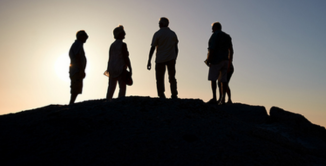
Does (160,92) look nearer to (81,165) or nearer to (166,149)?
(166,149)

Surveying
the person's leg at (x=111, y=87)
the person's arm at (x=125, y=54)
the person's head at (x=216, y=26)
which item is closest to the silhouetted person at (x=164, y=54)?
the person's arm at (x=125, y=54)

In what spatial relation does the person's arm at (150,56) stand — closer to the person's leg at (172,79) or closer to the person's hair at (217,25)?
the person's leg at (172,79)

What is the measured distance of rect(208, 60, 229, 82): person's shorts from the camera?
8922 mm

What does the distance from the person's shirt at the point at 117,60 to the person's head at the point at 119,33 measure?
0.11 metres

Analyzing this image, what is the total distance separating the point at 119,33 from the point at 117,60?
68 centimetres

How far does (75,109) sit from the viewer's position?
21.6 feet

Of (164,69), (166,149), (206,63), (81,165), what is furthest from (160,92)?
(81,165)

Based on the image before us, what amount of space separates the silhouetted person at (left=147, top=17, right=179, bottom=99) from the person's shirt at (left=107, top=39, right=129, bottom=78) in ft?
2.61

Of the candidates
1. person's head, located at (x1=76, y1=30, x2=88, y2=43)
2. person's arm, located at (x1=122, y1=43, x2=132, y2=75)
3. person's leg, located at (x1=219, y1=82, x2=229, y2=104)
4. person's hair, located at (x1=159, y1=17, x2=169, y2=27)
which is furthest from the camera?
person's leg, located at (x1=219, y1=82, x2=229, y2=104)

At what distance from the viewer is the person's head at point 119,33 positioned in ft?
26.3

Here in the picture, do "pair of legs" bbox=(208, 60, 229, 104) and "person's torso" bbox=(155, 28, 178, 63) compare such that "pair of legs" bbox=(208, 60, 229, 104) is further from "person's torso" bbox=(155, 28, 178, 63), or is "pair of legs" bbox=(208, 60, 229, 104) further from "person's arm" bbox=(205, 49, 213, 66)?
"person's torso" bbox=(155, 28, 178, 63)

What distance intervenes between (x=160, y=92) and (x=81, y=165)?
4480 millimetres

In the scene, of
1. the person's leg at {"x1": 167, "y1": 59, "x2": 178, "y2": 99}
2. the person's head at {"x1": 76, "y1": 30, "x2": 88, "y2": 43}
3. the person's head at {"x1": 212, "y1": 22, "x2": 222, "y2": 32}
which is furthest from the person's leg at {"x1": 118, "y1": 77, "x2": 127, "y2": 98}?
the person's head at {"x1": 212, "y1": 22, "x2": 222, "y2": 32}

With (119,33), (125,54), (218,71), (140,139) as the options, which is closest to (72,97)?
(125,54)
